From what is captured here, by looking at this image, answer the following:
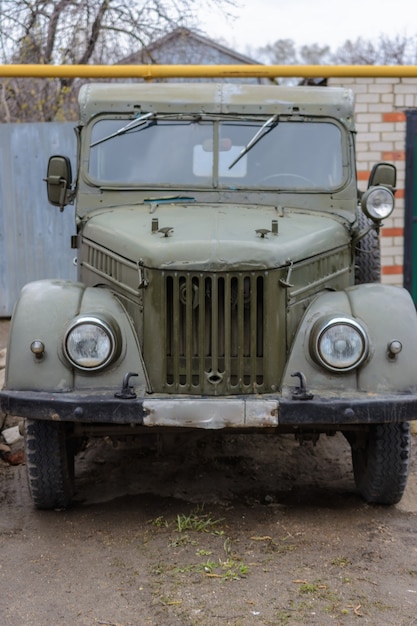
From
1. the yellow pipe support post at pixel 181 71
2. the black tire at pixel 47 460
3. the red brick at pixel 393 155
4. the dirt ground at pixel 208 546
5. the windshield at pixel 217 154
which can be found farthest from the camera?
the red brick at pixel 393 155

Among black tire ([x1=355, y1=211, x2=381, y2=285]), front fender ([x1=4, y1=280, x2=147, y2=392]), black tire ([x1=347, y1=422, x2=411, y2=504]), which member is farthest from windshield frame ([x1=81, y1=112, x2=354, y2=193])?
black tire ([x1=347, y1=422, x2=411, y2=504])

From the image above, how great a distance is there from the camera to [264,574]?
12.0 feet

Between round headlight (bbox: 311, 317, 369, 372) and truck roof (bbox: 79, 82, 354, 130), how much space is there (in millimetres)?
1919

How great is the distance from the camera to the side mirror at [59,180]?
5.58m

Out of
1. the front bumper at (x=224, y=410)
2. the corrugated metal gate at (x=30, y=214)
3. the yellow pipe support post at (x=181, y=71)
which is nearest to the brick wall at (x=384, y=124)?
the yellow pipe support post at (x=181, y=71)

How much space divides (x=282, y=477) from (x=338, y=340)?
1.46 meters

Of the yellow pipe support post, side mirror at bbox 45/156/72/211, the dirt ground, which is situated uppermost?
the yellow pipe support post

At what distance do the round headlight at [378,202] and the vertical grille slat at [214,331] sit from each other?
3.92ft

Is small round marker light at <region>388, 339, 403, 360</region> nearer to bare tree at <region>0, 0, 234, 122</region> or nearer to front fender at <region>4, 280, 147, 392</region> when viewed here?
front fender at <region>4, 280, 147, 392</region>

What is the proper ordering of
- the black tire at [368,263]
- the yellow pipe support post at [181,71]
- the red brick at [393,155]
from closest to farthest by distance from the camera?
the black tire at [368,263] < the yellow pipe support post at [181,71] < the red brick at [393,155]

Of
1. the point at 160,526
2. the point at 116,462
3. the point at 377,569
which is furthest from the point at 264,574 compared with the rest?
the point at 116,462

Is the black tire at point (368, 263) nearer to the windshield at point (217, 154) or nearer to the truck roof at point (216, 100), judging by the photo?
the windshield at point (217, 154)

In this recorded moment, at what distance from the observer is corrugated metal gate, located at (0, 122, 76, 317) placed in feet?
29.0

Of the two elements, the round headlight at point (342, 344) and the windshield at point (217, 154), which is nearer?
the round headlight at point (342, 344)
